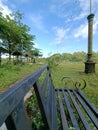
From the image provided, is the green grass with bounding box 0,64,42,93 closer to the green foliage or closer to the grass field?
the grass field

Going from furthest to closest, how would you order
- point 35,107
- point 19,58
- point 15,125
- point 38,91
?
1. point 19,58
2. point 35,107
3. point 38,91
4. point 15,125

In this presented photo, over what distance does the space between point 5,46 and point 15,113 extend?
103 feet

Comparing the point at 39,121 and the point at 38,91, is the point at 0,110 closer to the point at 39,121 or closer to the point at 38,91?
the point at 38,91

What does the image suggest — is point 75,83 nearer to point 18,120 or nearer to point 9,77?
point 18,120

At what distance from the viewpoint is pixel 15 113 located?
2.53 feet

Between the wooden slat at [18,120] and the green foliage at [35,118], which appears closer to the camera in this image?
the wooden slat at [18,120]

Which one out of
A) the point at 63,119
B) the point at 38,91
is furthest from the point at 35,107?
the point at 38,91

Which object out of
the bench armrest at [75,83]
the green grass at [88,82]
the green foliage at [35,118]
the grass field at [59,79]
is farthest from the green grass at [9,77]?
the green foliage at [35,118]

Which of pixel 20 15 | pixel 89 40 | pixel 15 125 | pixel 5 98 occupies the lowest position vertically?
pixel 15 125

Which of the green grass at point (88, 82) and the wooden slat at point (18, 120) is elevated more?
the wooden slat at point (18, 120)

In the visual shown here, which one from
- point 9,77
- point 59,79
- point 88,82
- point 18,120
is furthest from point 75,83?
point 9,77

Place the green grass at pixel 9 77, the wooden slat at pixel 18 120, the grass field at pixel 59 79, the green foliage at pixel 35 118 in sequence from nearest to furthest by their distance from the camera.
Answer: the wooden slat at pixel 18 120
the green foliage at pixel 35 118
the grass field at pixel 59 79
the green grass at pixel 9 77

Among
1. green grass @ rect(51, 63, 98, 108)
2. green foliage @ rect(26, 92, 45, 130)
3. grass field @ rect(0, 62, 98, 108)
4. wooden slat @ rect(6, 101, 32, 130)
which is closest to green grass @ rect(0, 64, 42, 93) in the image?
grass field @ rect(0, 62, 98, 108)

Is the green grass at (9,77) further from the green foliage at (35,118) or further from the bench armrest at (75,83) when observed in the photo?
the green foliage at (35,118)
